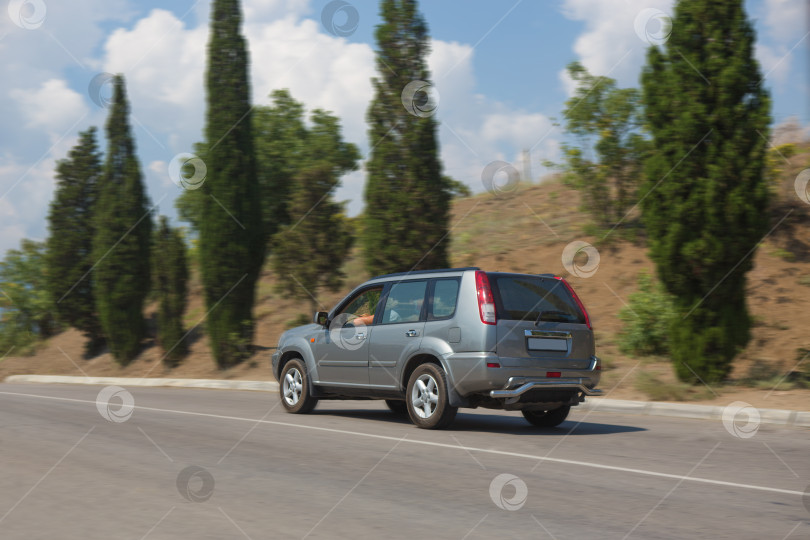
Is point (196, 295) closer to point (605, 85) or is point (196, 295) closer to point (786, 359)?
point (605, 85)

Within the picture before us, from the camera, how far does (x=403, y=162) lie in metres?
18.7

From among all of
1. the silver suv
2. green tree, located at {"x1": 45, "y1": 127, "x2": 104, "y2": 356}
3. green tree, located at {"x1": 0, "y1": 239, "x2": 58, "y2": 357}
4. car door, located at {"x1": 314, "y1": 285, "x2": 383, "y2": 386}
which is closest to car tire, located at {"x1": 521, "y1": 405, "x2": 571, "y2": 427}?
the silver suv

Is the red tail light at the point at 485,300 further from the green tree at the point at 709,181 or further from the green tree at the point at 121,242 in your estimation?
the green tree at the point at 121,242

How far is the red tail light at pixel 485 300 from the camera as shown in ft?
29.5

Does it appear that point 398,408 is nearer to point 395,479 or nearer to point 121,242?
point 395,479

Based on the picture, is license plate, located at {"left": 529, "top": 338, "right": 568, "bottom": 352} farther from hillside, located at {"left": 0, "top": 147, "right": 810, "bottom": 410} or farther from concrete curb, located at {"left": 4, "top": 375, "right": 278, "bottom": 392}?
concrete curb, located at {"left": 4, "top": 375, "right": 278, "bottom": 392}

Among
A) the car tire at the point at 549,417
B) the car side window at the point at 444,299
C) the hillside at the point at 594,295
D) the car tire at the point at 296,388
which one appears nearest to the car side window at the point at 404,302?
the car side window at the point at 444,299

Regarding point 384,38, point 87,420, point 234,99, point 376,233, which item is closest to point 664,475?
point 87,420

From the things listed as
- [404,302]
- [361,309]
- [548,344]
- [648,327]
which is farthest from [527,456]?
[648,327]

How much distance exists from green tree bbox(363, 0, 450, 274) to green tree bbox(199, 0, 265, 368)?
490 cm

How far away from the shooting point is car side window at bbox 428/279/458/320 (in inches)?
370

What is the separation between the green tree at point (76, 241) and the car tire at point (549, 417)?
870 inches

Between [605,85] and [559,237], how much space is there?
467 centimetres

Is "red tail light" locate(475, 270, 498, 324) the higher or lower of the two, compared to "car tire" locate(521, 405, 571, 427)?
higher
